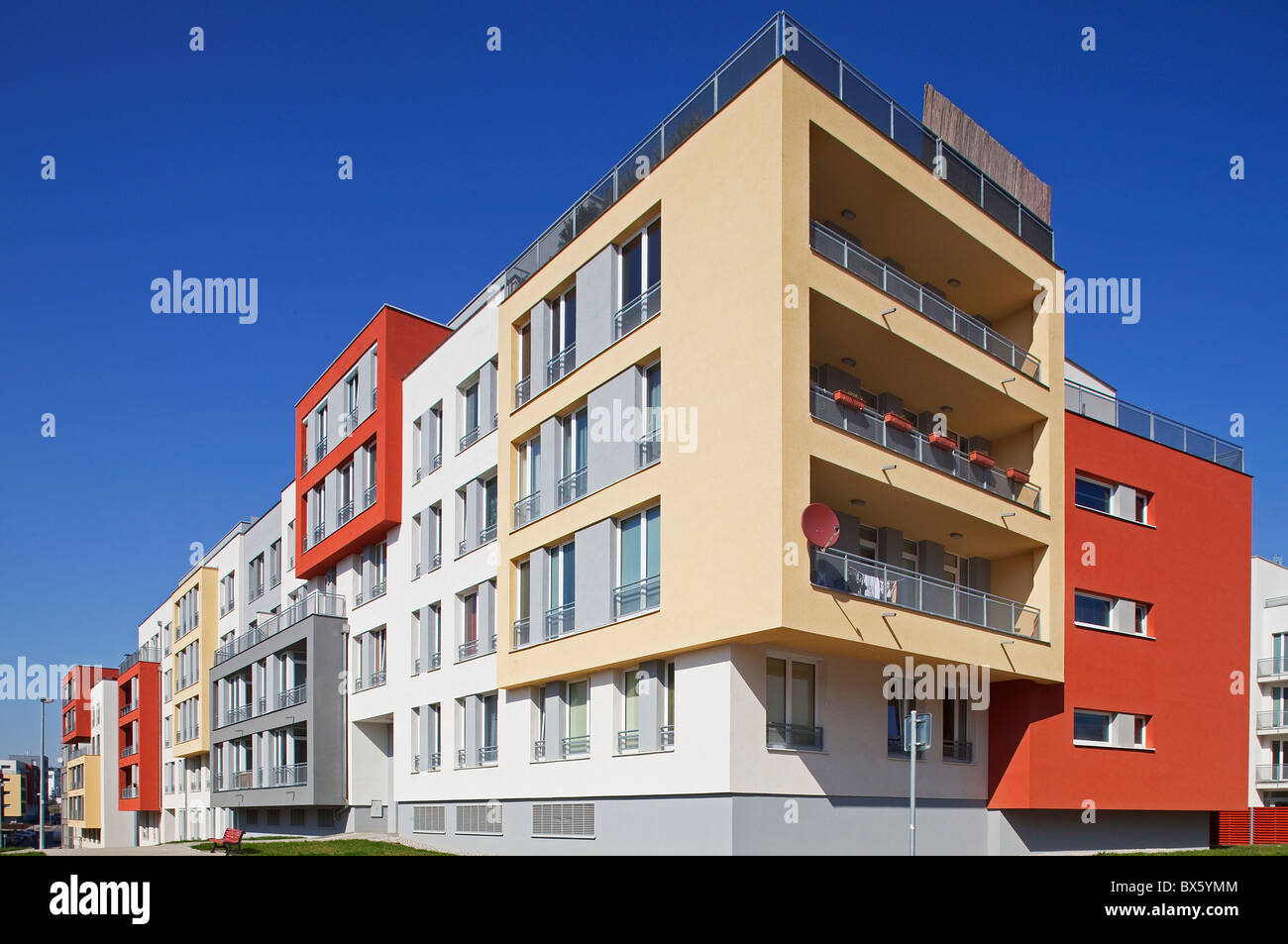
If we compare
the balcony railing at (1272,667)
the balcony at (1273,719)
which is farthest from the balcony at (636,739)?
the balcony at (1273,719)

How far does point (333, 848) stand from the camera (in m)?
25.1

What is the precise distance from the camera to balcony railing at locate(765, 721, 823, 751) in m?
18.6

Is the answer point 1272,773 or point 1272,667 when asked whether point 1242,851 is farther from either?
point 1272,773

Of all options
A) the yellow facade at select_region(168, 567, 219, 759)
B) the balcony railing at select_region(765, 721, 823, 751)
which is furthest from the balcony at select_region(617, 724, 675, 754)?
the yellow facade at select_region(168, 567, 219, 759)

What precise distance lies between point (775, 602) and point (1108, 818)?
43.0ft

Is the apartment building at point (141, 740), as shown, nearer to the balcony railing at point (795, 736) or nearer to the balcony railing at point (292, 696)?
the balcony railing at point (292, 696)

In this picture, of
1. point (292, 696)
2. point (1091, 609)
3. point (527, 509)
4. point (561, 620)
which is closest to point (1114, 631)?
point (1091, 609)

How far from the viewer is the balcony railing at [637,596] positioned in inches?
782

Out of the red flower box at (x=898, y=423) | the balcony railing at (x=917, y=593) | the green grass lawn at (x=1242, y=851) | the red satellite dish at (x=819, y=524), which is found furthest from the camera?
the green grass lawn at (x=1242, y=851)

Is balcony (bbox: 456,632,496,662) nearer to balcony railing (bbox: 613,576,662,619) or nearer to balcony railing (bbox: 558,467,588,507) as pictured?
balcony railing (bbox: 558,467,588,507)

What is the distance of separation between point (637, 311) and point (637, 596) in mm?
5799

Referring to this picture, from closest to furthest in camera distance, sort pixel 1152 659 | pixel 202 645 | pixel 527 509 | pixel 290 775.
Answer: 1. pixel 527 509
2. pixel 1152 659
3. pixel 290 775
4. pixel 202 645
